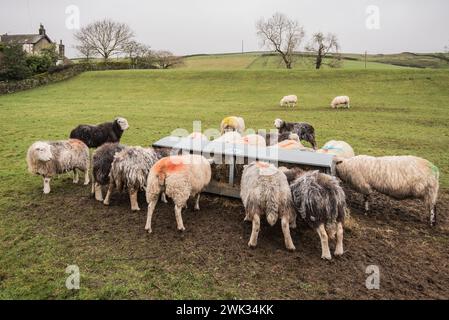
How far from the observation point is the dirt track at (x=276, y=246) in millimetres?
4785

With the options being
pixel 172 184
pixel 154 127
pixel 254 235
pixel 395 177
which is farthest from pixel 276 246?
pixel 154 127

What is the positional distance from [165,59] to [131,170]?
63000 mm

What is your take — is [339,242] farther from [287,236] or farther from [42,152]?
[42,152]

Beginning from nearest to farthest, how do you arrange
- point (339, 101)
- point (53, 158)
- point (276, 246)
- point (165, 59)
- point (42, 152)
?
point (276, 246) < point (42, 152) < point (53, 158) < point (339, 101) < point (165, 59)

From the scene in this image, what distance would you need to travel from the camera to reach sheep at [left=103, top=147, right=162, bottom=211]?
23.1ft

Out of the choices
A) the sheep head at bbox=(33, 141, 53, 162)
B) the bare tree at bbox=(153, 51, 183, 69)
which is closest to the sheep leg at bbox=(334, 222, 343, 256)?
the sheep head at bbox=(33, 141, 53, 162)

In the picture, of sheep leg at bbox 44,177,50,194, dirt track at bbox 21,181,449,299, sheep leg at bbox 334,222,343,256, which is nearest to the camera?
dirt track at bbox 21,181,449,299

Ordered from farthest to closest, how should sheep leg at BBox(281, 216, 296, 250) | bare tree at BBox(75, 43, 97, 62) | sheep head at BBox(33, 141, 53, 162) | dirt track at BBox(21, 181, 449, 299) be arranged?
bare tree at BBox(75, 43, 97, 62) → sheep head at BBox(33, 141, 53, 162) → sheep leg at BBox(281, 216, 296, 250) → dirt track at BBox(21, 181, 449, 299)

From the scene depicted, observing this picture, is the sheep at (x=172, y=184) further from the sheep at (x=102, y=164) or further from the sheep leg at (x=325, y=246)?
the sheep leg at (x=325, y=246)

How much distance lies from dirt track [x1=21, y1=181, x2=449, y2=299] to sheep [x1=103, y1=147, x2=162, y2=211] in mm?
538

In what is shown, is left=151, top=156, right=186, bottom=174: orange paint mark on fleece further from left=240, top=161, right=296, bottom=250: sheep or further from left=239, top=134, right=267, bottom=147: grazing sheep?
left=239, top=134, right=267, bottom=147: grazing sheep

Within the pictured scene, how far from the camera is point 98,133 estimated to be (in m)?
11.9
